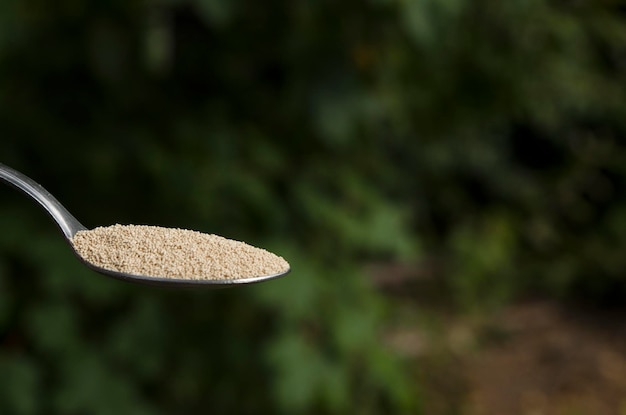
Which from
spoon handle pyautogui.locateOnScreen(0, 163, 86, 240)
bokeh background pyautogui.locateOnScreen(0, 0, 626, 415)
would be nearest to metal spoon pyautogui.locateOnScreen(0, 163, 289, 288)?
spoon handle pyautogui.locateOnScreen(0, 163, 86, 240)

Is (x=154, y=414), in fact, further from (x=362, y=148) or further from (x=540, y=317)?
(x=540, y=317)

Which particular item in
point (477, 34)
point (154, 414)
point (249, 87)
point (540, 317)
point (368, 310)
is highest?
point (540, 317)

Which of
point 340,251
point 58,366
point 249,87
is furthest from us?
point 249,87

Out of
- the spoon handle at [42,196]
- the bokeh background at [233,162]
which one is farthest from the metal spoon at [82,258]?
the bokeh background at [233,162]

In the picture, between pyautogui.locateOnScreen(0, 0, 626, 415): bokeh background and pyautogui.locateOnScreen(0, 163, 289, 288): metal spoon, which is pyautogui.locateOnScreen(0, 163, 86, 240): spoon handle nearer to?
pyautogui.locateOnScreen(0, 163, 289, 288): metal spoon

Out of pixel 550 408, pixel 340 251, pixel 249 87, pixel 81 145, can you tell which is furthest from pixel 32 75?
pixel 550 408

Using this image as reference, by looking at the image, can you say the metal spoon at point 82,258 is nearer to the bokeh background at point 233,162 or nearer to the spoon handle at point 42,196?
the spoon handle at point 42,196
